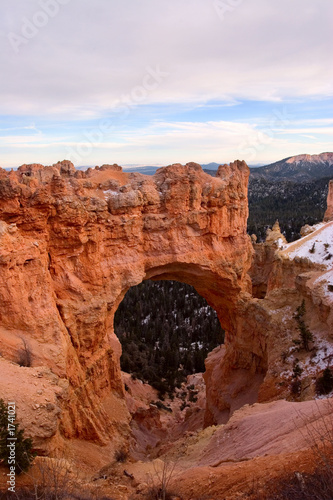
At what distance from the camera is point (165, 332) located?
4012cm

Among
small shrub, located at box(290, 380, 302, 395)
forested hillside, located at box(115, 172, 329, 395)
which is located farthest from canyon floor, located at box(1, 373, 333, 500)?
forested hillside, located at box(115, 172, 329, 395)

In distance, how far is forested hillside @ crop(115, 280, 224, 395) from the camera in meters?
30.9

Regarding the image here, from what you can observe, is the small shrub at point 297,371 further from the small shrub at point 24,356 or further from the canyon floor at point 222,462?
the small shrub at point 24,356

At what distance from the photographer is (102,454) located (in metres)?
12.1

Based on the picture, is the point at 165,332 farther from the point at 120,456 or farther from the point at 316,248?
the point at 120,456

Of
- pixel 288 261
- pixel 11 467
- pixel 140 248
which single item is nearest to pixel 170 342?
pixel 288 261

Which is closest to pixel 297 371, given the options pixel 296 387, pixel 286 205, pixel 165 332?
pixel 296 387

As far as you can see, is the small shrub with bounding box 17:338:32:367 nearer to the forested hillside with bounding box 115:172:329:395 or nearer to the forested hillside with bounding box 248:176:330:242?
the forested hillside with bounding box 115:172:329:395

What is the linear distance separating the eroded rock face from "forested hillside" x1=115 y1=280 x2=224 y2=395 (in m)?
13.6

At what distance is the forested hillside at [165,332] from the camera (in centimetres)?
3086

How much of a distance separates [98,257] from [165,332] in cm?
2789

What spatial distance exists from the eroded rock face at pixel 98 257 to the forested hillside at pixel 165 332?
13.6 metres

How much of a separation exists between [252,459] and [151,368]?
23.5m

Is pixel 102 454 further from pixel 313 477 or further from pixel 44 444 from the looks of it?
pixel 313 477
